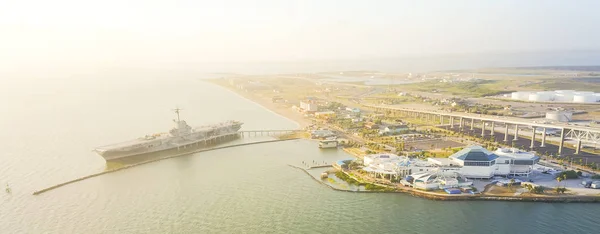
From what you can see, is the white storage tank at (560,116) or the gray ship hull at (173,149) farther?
the white storage tank at (560,116)

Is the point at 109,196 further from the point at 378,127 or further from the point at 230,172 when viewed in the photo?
the point at 378,127

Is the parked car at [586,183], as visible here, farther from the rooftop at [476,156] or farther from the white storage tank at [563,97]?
the white storage tank at [563,97]

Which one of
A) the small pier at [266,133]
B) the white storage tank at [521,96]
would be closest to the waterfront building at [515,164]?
the small pier at [266,133]

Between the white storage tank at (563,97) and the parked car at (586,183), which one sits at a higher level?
the white storage tank at (563,97)

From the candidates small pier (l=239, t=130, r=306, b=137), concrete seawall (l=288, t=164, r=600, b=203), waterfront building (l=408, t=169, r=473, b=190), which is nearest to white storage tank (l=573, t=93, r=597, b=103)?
concrete seawall (l=288, t=164, r=600, b=203)

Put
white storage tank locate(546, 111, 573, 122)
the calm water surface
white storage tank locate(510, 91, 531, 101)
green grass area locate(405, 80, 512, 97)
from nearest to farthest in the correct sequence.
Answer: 1. the calm water surface
2. white storage tank locate(546, 111, 573, 122)
3. white storage tank locate(510, 91, 531, 101)
4. green grass area locate(405, 80, 512, 97)

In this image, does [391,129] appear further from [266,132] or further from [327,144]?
[266,132]

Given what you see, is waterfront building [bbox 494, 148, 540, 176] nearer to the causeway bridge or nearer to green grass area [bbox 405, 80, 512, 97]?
the causeway bridge
